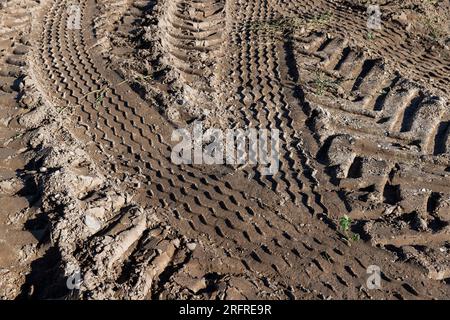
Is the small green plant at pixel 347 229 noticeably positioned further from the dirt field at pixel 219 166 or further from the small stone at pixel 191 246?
the small stone at pixel 191 246

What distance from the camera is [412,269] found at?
13.9ft

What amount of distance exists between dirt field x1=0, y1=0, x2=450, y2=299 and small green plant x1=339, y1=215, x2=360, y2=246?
0.06ft

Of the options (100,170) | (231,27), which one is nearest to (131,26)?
(231,27)

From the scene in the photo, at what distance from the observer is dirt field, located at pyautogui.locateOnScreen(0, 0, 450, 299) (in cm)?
421

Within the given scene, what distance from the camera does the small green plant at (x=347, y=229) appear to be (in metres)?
4.50

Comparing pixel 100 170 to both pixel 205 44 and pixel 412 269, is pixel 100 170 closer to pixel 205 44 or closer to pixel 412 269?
pixel 205 44

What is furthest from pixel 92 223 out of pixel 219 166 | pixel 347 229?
pixel 347 229

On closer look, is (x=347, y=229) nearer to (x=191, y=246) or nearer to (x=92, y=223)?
(x=191, y=246)

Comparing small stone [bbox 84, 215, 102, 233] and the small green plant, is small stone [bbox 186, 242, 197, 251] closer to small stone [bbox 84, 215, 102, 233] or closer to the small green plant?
small stone [bbox 84, 215, 102, 233]

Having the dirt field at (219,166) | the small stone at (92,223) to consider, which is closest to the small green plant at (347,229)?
the dirt field at (219,166)

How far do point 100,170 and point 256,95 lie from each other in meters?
2.45

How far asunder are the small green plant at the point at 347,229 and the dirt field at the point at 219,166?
17mm

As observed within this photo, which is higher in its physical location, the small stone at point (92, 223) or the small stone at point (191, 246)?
the small stone at point (92, 223)

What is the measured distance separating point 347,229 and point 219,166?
1650mm
